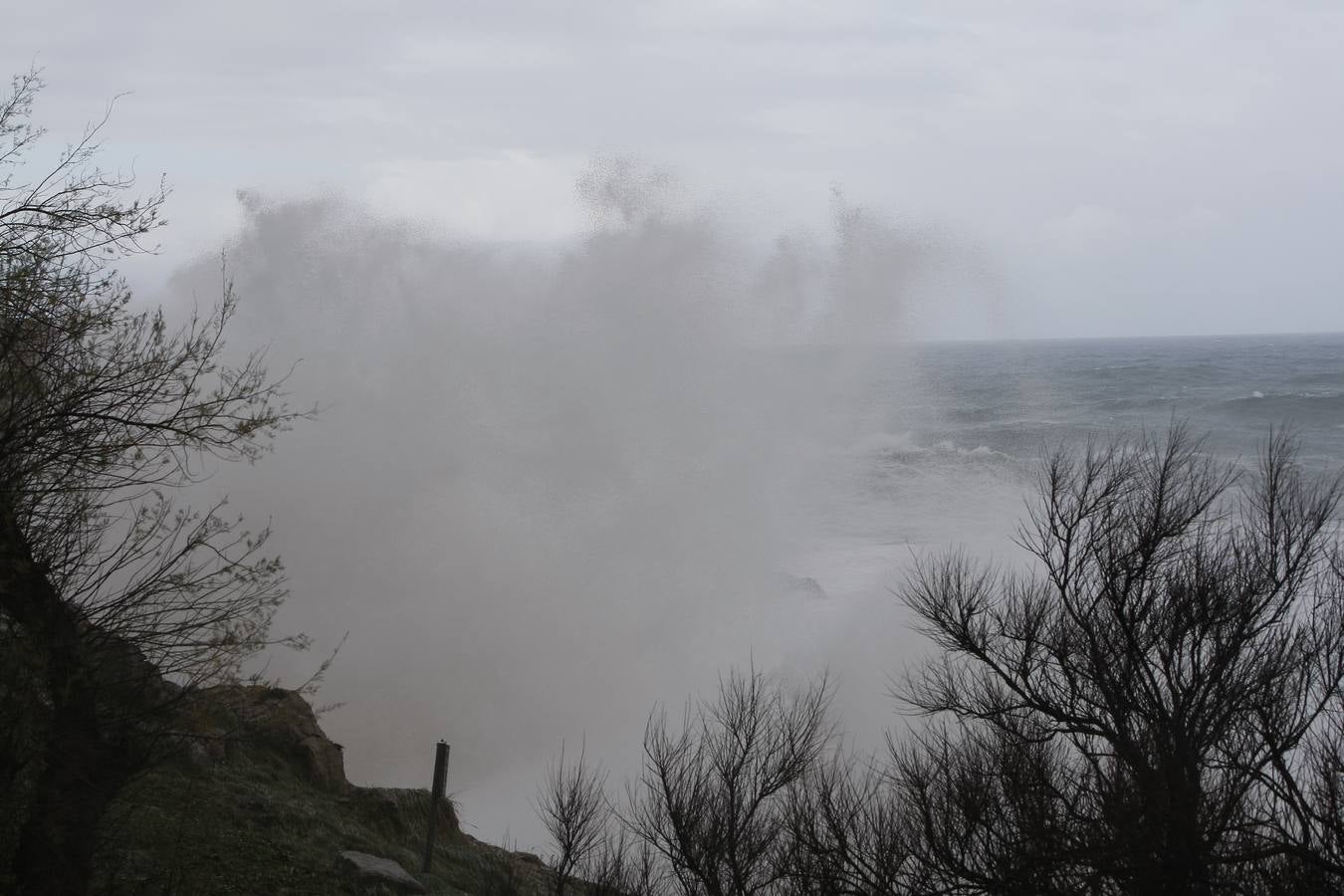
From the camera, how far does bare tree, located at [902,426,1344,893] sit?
9.59 meters

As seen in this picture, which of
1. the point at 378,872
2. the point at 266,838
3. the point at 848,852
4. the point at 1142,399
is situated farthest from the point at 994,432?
the point at 266,838

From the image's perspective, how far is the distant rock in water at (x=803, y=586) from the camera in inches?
1610

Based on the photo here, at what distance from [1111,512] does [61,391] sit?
12.1m

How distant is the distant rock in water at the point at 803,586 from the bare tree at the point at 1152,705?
2604 cm

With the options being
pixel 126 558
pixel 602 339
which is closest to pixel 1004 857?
pixel 126 558

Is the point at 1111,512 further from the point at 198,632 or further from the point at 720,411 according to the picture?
the point at 720,411

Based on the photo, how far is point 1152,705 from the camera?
11336mm

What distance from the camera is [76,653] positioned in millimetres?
7578

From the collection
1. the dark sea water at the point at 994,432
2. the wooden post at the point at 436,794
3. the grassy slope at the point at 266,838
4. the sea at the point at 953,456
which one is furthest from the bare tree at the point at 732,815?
the dark sea water at the point at 994,432

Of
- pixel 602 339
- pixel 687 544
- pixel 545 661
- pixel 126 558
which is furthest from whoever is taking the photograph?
pixel 602 339

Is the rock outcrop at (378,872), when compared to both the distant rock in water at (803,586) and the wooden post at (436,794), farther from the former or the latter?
the distant rock in water at (803,586)

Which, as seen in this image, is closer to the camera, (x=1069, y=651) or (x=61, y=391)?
(x=61, y=391)

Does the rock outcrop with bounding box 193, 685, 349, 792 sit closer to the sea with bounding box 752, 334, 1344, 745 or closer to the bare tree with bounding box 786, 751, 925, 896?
the bare tree with bounding box 786, 751, 925, 896

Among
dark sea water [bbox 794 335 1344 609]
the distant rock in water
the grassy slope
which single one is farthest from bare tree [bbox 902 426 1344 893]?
the distant rock in water
